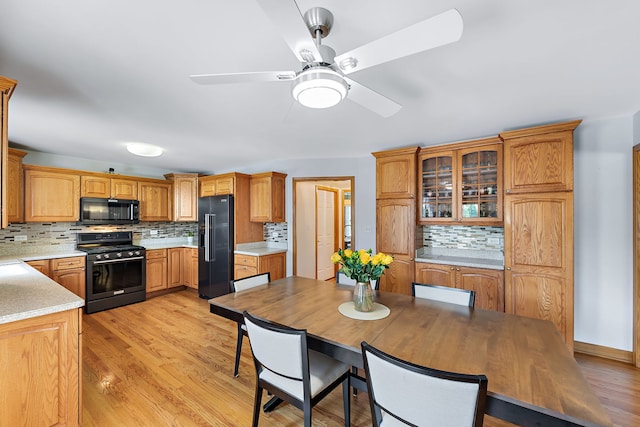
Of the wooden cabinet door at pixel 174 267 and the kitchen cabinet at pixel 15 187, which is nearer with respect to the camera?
the kitchen cabinet at pixel 15 187

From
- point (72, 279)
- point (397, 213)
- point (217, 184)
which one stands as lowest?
point (72, 279)

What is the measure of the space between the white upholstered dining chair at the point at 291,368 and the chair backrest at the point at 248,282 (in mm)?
794

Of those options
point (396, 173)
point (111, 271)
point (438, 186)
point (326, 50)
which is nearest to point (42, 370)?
point (326, 50)

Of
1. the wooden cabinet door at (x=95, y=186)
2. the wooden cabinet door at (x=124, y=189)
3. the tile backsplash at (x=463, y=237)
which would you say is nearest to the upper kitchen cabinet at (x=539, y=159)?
the tile backsplash at (x=463, y=237)

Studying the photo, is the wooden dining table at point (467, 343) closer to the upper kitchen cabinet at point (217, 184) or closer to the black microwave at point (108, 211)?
the upper kitchen cabinet at point (217, 184)

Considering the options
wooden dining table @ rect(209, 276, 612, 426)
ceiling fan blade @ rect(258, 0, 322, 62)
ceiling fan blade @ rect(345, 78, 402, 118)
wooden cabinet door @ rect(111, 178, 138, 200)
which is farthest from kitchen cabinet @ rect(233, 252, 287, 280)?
ceiling fan blade @ rect(258, 0, 322, 62)

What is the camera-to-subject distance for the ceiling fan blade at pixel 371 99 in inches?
56.5

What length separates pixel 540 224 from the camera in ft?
8.65

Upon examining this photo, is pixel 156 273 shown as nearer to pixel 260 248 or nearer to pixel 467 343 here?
pixel 260 248

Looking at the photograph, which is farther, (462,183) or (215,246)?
(215,246)

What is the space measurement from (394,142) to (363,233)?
4.53 feet

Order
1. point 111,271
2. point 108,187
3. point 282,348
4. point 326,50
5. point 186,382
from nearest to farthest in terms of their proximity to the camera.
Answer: point 326,50, point 282,348, point 186,382, point 111,271, point 108,187

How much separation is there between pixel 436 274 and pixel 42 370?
3334 millimetres

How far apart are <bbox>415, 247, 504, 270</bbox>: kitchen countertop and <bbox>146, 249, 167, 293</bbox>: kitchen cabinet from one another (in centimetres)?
402
